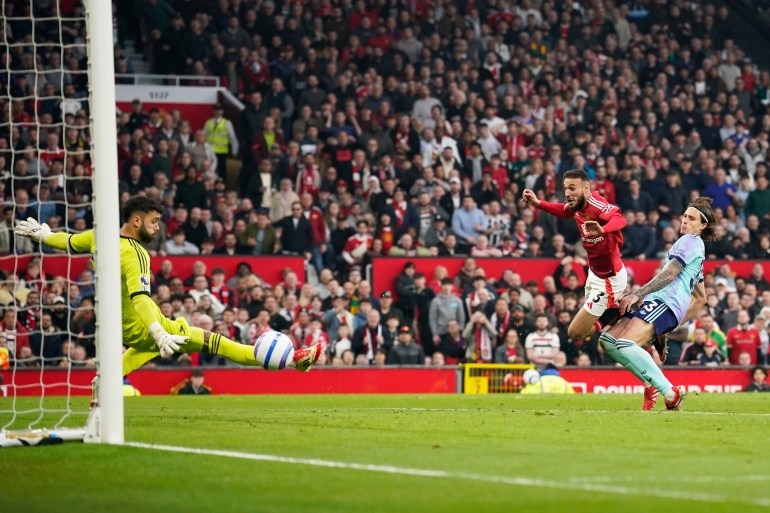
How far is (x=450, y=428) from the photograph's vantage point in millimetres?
10445

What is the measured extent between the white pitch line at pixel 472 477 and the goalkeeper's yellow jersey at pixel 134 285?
184 centimetres

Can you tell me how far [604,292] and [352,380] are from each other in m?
7.38

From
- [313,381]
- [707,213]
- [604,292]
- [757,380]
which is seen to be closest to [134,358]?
[604,292]

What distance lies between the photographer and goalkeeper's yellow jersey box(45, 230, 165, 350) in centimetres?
1048

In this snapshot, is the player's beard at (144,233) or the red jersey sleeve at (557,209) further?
the red jersey sleeve at (557,209)

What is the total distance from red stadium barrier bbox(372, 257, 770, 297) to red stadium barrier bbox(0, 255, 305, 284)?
1.41 m

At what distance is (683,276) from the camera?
42.2 feet

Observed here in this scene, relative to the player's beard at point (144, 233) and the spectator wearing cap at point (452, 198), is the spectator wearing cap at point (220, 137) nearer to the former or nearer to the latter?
the spectator wearing cap at point (452, 198)

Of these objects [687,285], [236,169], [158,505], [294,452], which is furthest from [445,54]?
[158,505]

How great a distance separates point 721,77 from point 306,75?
33.2 feet

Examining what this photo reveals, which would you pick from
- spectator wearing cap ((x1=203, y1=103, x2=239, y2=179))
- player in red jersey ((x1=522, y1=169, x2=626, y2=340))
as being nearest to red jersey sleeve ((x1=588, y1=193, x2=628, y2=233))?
player in red jersey ((x1=522, y1=169, x2=626, y2=340))

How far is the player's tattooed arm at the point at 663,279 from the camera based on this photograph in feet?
41.2

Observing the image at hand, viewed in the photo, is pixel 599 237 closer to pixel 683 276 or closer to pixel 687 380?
pixel 683 276

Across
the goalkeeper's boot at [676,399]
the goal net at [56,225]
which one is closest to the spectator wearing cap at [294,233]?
the goal net at [56,225]
